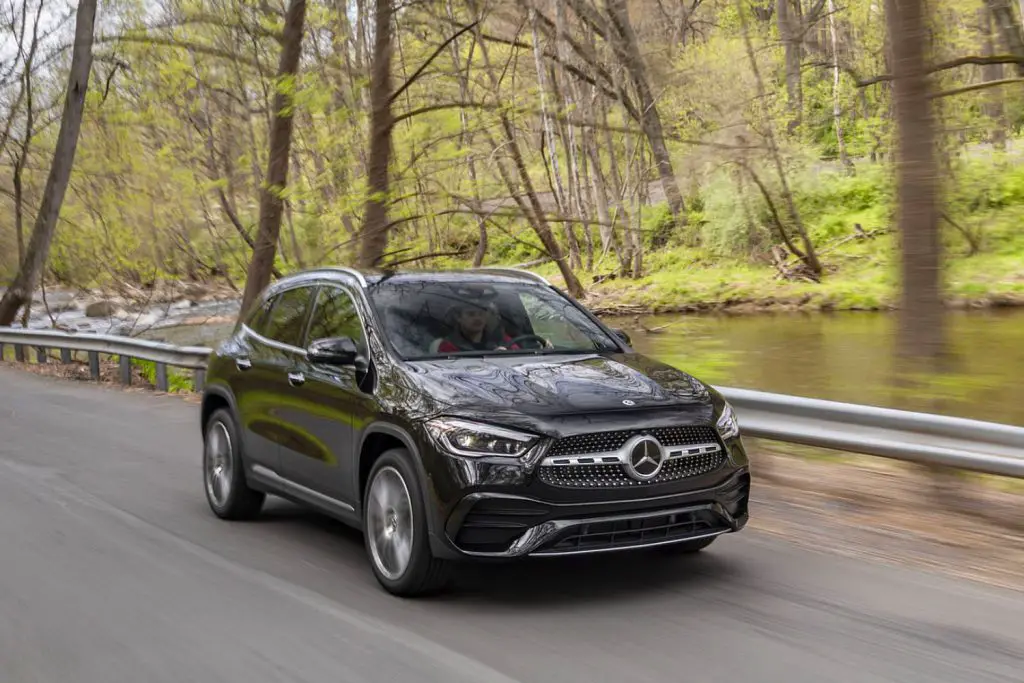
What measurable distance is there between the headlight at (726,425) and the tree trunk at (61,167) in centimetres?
2248

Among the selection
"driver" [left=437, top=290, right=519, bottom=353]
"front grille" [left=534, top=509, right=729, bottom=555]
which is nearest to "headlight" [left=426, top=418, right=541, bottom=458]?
"front grille" [left=534, top=509, right=729, bottom=555]

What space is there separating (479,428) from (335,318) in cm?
182

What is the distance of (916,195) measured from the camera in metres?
8.22

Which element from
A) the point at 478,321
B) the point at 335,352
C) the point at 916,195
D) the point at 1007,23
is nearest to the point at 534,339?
the point at 478,321

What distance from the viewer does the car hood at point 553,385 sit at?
528cm

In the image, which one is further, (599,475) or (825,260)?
(825,260)

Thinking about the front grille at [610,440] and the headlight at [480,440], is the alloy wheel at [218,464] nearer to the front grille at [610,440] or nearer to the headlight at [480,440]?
the headlight at [480,440]

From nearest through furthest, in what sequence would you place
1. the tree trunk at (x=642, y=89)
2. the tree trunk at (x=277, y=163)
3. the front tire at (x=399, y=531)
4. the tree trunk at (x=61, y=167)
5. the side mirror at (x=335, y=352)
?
the front tire at (x=399, y=531) → the side mirror at (x=335, y=352) → the tree trunk at (x=277, y=163) → the tree trunk at (x=642, y=89) → the tree trunk at (x=61, y=167)

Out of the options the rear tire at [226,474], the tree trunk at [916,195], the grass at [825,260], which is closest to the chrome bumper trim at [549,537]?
the rear tire at [226,474]

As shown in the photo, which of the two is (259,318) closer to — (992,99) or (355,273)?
(355,273)

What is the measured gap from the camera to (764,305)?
93.4 feet

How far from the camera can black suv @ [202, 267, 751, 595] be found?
5133 mm

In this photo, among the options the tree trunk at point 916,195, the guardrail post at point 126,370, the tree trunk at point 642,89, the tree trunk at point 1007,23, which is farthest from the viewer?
the tree trunk at point 642,89

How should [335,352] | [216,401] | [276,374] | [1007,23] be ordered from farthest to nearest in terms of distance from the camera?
[1007,23] < [216,401] < [276,374] < [335,352]
